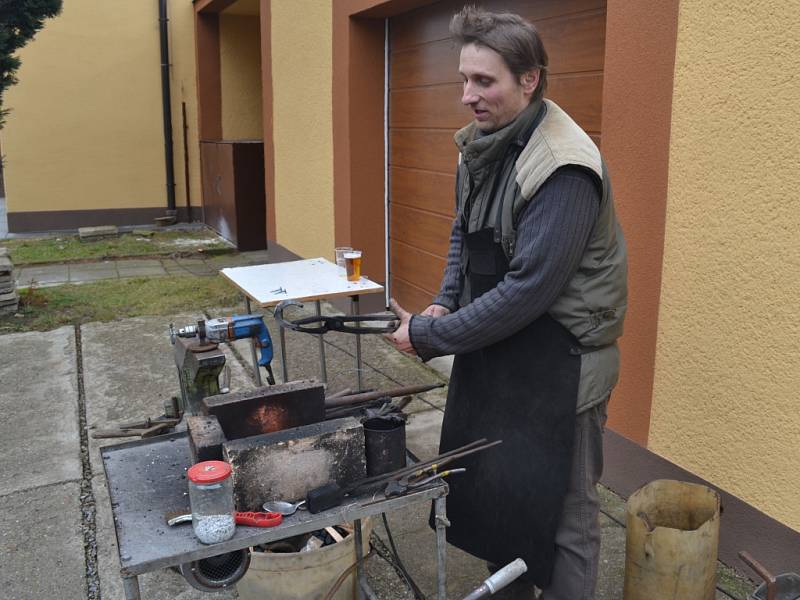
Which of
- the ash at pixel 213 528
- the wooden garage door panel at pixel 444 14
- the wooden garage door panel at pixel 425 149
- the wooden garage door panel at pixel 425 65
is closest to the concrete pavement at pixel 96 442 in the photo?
the ash at pixel 213 528

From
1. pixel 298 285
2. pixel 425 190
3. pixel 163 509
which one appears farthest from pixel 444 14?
pixel 163 509

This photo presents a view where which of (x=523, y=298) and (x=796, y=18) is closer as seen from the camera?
(x=523, y=298)

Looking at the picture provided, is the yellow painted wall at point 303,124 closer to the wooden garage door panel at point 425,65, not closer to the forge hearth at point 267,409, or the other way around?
the wooden garage door panel at point 425,65

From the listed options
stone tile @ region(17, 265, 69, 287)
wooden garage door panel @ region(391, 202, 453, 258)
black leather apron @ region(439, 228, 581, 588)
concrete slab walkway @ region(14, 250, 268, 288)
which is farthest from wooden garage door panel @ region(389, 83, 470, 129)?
stone tile @ region(17, 265, 69, 287)

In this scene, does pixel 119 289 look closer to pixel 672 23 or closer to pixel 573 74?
pixel 573 74

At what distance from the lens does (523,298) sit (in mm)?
1989

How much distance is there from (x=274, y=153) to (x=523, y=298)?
6339mm

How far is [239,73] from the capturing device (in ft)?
38.3

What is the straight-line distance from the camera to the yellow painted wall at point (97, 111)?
1080 centimetres

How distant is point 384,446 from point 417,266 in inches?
151

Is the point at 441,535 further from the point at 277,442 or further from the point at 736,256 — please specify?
the point at 736,256

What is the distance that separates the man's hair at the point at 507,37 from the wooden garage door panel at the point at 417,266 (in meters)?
3.24

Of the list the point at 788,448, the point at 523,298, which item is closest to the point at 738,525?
the point at 788,448

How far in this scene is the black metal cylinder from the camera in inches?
77.7
